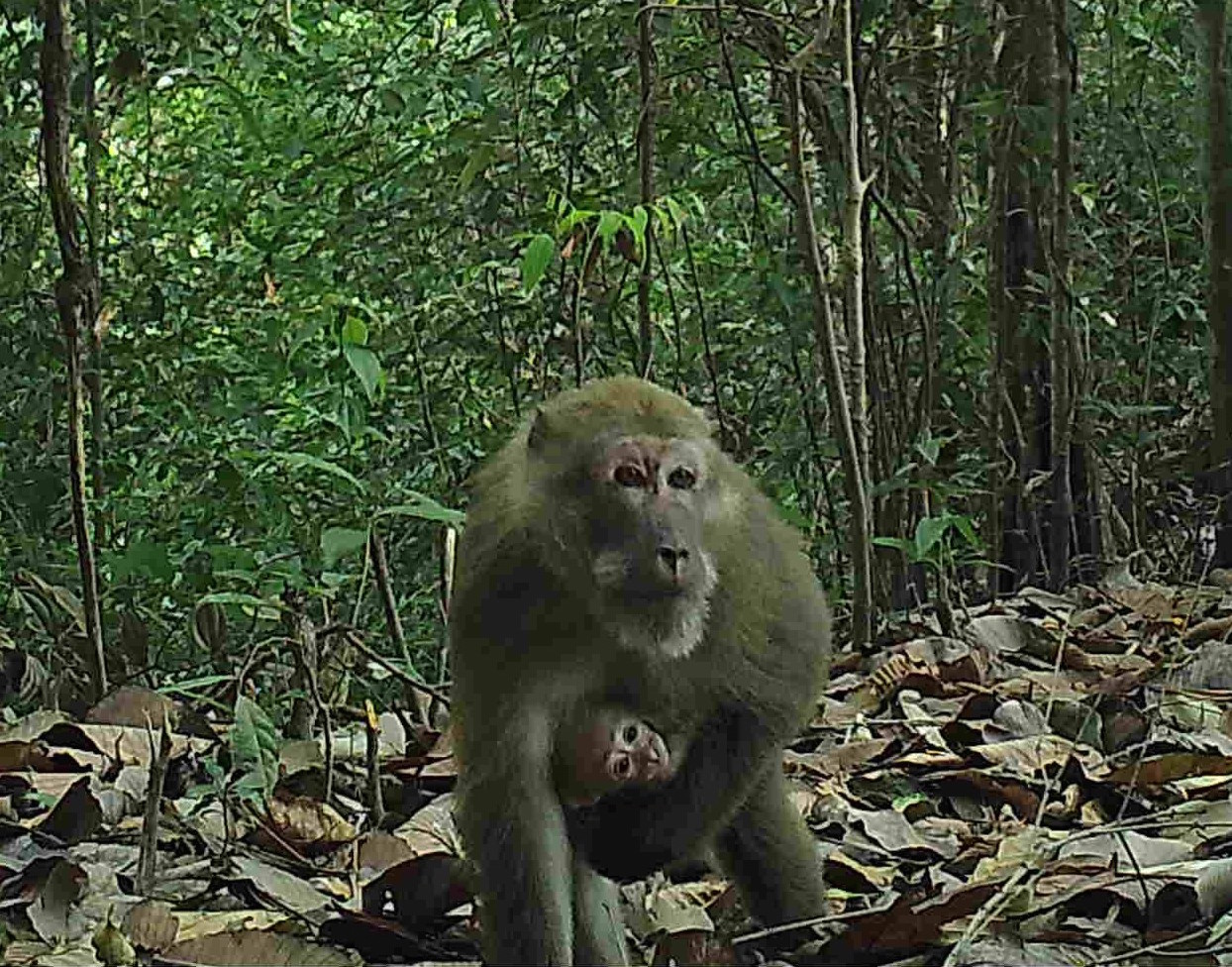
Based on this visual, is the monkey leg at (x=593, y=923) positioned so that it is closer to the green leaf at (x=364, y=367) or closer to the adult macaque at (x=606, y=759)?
the adult macaque at (x=606, y=759)

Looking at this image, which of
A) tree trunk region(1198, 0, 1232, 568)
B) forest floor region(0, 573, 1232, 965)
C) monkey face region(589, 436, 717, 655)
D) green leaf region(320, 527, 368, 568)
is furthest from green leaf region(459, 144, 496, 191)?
monkey face region(589, 436, 717, 655)

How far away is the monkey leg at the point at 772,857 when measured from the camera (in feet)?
9.55

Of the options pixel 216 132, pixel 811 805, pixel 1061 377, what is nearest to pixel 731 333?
pixel 1061 377

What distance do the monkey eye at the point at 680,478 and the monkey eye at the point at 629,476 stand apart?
0.04m

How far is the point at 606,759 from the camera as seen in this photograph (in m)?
2.83

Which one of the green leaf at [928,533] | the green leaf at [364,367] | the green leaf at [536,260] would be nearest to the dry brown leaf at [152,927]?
the green leaf at [364,367]

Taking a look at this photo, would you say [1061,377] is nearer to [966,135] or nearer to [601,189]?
[966,135]

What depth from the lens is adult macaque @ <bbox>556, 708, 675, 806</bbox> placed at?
281 cm

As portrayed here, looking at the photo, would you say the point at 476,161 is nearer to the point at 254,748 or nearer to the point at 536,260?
the point at 536,260

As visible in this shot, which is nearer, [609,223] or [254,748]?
[254,748]

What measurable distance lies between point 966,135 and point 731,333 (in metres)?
1.15

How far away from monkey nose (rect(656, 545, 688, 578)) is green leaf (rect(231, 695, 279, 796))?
82cm

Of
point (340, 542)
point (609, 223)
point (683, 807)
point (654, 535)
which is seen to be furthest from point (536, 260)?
point (683, 807)

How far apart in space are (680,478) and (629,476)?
3.1 inches
